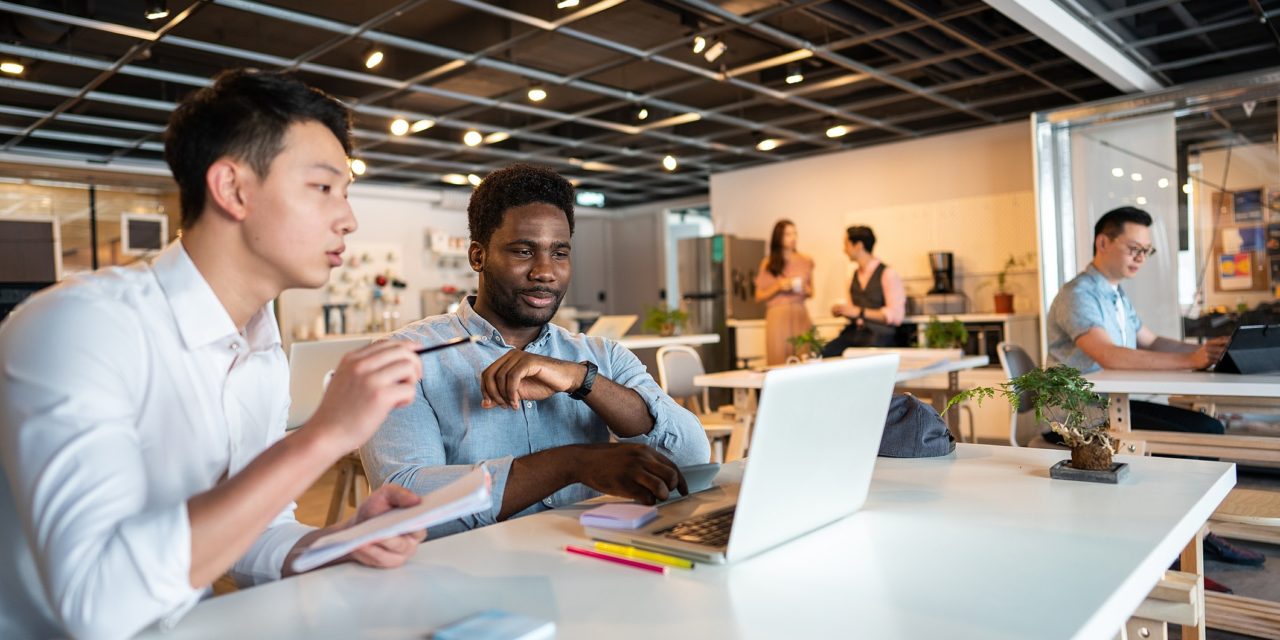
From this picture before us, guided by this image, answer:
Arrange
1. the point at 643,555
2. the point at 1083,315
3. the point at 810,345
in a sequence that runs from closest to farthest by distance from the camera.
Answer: the point at 643,555 < the point at 1083,315 < the point at 810,345

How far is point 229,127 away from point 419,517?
56cm

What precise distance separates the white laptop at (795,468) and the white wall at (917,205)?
7.50 m

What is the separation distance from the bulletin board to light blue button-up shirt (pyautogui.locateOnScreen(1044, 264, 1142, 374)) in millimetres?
2546

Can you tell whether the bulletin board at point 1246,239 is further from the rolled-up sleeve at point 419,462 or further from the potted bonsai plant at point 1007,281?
the rolled-up sleeve at point 419,462

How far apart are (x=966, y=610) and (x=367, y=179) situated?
1053cm

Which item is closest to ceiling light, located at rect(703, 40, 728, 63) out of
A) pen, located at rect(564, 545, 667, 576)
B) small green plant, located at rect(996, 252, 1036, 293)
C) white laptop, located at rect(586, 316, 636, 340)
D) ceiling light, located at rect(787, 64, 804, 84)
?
ceiling light, located at rect(787, 64, 804, 84)

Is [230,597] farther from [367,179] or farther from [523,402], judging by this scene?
[367,179]

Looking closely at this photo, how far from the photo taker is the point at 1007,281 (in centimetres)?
822

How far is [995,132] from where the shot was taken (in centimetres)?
845

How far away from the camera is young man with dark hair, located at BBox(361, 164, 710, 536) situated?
1.52m

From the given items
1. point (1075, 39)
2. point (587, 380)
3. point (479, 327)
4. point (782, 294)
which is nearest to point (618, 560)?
point (587, 380)

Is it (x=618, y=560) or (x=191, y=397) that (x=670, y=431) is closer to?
(x=618, y=560)

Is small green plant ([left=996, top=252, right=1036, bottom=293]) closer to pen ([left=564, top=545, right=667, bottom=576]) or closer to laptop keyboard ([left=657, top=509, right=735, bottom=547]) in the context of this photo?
laptop keyboard ([left=657, top=509, right=735, bottom=547])

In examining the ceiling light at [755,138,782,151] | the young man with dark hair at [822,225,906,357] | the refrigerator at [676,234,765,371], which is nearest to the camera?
the young man with dark hair at [822,225,906,357]
